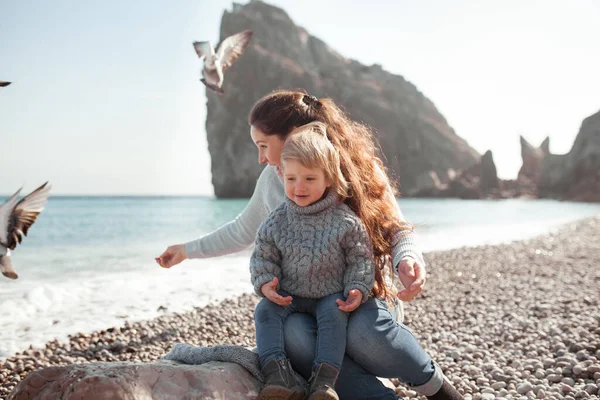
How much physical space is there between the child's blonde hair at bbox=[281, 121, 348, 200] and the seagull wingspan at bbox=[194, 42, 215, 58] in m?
2.74

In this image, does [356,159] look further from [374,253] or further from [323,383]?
[323,383]

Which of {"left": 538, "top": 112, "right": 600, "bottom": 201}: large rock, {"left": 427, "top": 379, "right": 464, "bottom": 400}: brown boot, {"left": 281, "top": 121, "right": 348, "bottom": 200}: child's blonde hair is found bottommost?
{"left": 427, "top": 379, "right": 464, "bottom": 400}: brown boot

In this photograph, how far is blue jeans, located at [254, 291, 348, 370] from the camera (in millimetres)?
2105

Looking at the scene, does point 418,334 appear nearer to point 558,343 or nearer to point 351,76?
point 558,343

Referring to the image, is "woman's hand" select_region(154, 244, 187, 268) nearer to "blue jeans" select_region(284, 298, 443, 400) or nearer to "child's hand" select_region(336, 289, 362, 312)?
"blue jeans" select_region(284, 298, 443, 400)

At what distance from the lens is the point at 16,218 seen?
11.0 ft

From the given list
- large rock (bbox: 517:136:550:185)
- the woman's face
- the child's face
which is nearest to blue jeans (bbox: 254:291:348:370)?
the child's face

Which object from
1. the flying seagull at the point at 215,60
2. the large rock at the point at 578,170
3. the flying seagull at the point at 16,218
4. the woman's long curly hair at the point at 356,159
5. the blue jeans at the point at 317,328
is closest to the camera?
the blue jeans at the point at 317,328

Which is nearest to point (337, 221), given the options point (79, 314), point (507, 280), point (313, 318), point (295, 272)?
point (295, 272)

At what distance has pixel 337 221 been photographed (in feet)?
7.52

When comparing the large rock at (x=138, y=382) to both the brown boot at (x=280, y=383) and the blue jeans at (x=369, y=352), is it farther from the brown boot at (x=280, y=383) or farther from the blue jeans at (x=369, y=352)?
the blue jeans at (x=369, y=352)

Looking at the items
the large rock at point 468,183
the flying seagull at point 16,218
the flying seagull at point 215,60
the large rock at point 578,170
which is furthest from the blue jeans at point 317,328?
the large rock at point 468,183

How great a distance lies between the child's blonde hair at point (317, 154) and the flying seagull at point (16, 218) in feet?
6.59

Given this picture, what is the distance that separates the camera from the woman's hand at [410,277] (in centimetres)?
220
